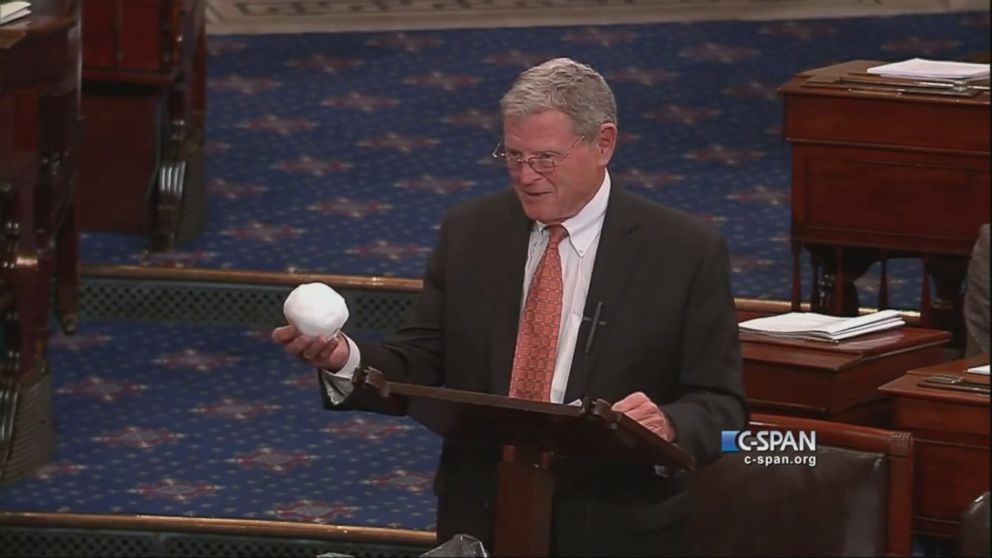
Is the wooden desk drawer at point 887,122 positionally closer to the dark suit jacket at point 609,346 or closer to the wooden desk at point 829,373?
the wooden desk at point 829,373

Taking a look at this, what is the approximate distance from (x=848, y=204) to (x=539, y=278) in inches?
89.1

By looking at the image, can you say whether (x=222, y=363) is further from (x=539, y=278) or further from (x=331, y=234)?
(x=539, y=278)

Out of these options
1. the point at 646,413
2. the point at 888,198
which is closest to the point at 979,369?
the point at 646,413

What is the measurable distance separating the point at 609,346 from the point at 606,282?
0.34 feet

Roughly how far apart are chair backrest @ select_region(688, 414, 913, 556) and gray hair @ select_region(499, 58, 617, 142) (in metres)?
0.74

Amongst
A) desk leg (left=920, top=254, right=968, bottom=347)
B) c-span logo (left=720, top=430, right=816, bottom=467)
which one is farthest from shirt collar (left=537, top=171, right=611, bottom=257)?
desk leg (left=920, top=254, right=968, bottom=347)

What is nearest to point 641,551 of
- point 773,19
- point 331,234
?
point 331,234

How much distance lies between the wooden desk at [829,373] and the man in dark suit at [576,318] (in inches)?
31.6

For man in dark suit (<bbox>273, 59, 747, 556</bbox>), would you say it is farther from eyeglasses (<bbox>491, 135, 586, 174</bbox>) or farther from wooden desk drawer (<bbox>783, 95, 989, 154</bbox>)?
wooden desk drawer (<bbox>783, 95, 989, 154</bbox>)

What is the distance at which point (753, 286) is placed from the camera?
233 inches

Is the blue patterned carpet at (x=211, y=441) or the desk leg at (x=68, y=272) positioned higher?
the desk leg at (x=68, y=272)

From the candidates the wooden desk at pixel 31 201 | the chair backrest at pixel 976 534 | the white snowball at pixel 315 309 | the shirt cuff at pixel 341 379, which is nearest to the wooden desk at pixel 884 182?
the wooden desk at pixel 31 201

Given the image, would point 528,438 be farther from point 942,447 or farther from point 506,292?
point 942,447

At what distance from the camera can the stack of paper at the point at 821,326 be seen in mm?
4086
